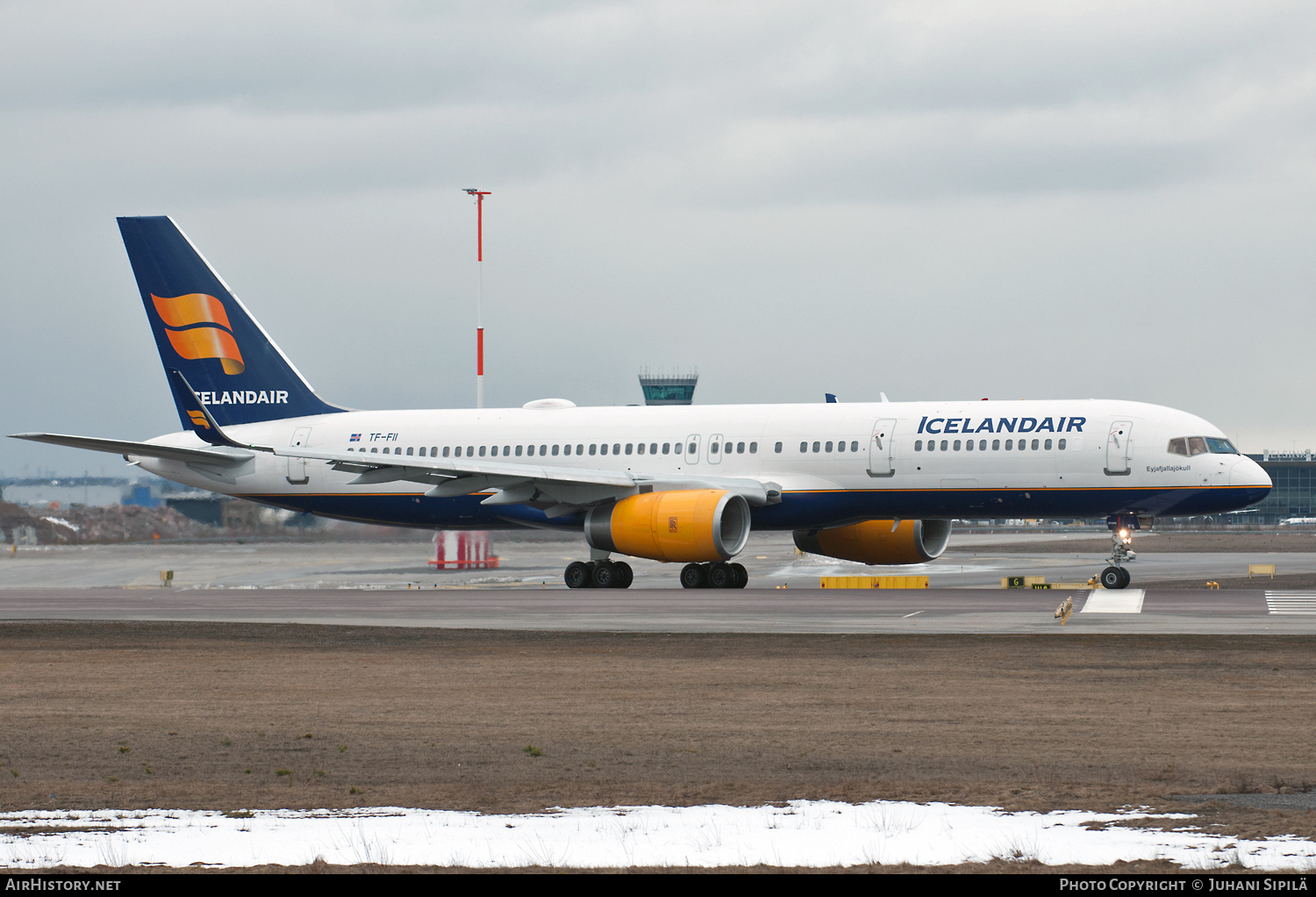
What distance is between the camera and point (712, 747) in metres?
11.9

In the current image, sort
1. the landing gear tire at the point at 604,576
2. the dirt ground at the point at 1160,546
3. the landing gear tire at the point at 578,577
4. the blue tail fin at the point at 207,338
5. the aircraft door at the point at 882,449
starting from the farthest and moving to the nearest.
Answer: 1. the dirt ground at the point at 1160,546
2. the blue tail fin at the point at 207,338
3. the landing gear tire at the point at 604,576
4. the landing gear tire at the point at 578,577
5. the aircraft door at the point at 882,449

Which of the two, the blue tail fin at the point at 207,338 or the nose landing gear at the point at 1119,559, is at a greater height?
the blue tail fin at the point at 207,338

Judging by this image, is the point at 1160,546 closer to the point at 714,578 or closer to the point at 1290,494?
the point at 714,578

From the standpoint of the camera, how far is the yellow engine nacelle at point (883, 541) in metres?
39.3

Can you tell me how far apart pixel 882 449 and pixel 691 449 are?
515 cm

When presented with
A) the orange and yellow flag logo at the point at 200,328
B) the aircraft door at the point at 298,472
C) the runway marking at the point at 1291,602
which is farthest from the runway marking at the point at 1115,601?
the orange and yellow flag logo at the point at 200,328

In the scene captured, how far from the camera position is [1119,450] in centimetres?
3353

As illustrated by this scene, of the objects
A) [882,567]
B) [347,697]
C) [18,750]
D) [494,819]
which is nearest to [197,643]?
[347,697]

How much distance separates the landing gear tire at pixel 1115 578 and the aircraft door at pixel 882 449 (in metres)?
5.32

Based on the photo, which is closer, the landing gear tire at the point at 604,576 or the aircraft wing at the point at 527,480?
the aircraft wing at the point at 527,480

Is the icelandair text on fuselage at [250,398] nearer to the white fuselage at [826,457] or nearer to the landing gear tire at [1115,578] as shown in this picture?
the white fuselage at [826,457]
